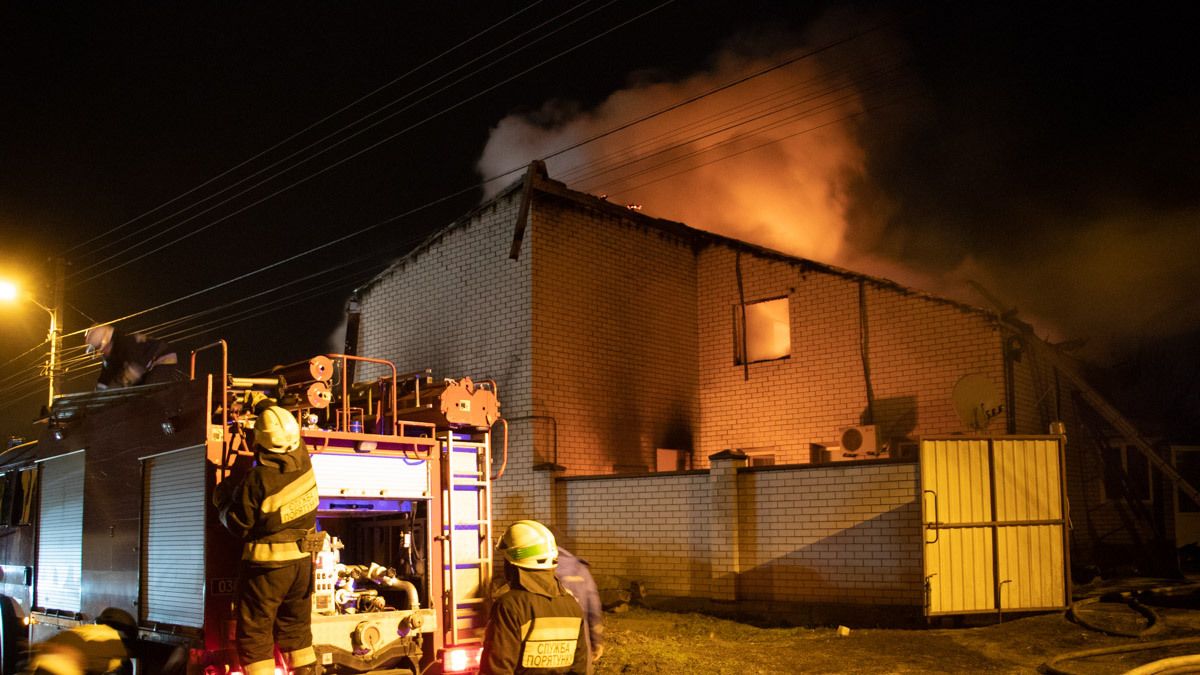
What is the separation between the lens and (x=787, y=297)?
16.1 metres

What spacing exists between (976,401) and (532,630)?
32.8 ft

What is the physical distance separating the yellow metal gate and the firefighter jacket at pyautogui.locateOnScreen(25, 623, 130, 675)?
7612mm

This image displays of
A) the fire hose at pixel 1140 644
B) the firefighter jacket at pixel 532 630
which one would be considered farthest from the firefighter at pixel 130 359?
the fire hose at pixel 1140 644

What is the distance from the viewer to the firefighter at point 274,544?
19.0 ft

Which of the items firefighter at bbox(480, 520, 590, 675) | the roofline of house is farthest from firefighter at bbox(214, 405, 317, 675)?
the roofline of house

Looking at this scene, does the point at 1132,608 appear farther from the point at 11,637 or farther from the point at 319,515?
the point at 11,637

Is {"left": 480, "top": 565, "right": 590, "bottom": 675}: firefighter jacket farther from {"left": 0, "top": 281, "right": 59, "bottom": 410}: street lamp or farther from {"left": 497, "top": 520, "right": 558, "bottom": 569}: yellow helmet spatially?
{"left": 0, "top": 281, "right": 59, "bottom": 410}: street lamp

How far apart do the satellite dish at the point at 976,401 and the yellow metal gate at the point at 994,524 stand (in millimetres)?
1701

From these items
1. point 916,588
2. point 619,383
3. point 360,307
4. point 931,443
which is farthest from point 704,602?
point 360,307

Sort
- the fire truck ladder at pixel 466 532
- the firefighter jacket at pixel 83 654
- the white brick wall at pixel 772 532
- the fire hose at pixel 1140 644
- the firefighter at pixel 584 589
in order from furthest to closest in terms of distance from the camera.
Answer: the white brick wall at pixel 772 532
the fire hose at pixel 1140 644
the fire truck ladder at pixel 466 532
the firefighter jacket at pixel 83 654
the firefighter at pixel 584 589

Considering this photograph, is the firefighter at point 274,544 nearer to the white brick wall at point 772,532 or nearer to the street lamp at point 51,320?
the white brick wall at point 772,532

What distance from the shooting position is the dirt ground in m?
8.60

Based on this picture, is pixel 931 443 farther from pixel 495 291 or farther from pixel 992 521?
pixel 495 291

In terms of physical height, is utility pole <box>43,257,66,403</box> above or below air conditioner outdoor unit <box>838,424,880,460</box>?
above
